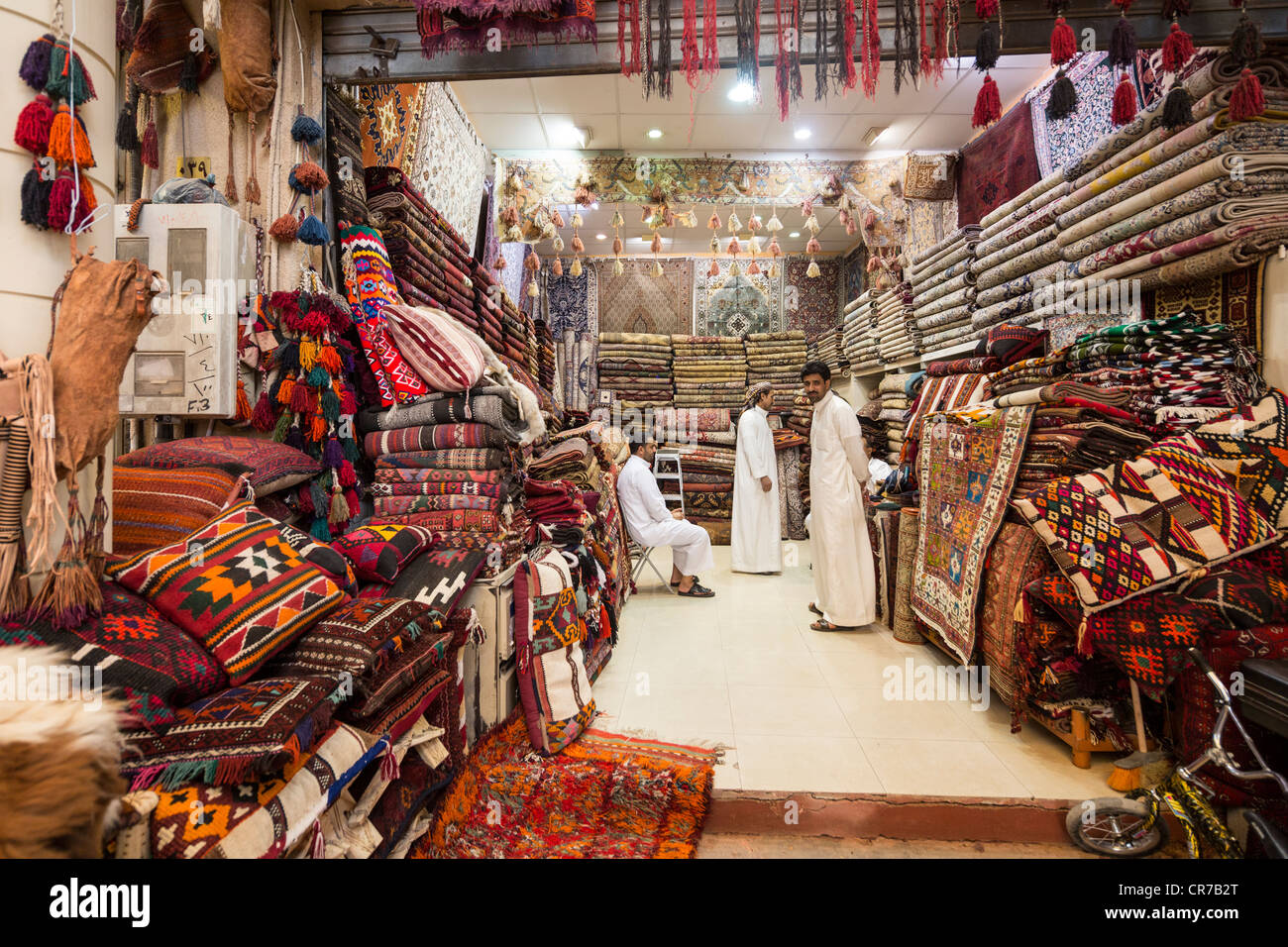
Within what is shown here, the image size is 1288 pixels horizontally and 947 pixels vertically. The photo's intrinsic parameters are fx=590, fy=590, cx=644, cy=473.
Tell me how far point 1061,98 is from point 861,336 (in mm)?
4397

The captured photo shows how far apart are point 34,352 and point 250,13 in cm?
195

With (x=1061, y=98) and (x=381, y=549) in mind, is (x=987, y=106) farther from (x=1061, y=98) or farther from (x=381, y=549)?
(x=381, y=549)

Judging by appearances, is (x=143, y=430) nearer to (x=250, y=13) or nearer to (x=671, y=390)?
(x=250, y=13)

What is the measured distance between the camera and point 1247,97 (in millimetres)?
2201

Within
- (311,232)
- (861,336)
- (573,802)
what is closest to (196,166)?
(311,232)

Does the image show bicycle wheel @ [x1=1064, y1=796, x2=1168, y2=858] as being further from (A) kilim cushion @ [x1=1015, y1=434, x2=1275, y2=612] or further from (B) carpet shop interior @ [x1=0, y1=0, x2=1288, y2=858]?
(A) kilim cushion @ [x1=1015, y1=434, x2=1275, y2=612]

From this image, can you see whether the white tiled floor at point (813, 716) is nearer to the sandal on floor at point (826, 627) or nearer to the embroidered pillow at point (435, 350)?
the sandal on floor at point (826, 627)

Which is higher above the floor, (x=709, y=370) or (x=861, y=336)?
(x=861, y=336)

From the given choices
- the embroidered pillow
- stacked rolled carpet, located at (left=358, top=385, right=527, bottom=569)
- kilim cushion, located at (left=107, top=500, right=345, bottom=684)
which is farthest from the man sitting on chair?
kilim cushion, located at (left=107, top=500, right=345, bottom=684)

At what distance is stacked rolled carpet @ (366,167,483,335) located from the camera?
2979 mm

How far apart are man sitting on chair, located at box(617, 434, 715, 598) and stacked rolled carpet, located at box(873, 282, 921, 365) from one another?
264 cm

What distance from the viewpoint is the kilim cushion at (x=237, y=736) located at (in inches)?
38.1

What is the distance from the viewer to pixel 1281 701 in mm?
1582

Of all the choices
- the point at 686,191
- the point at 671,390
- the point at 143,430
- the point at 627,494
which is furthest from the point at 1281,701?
the point at 671,390
